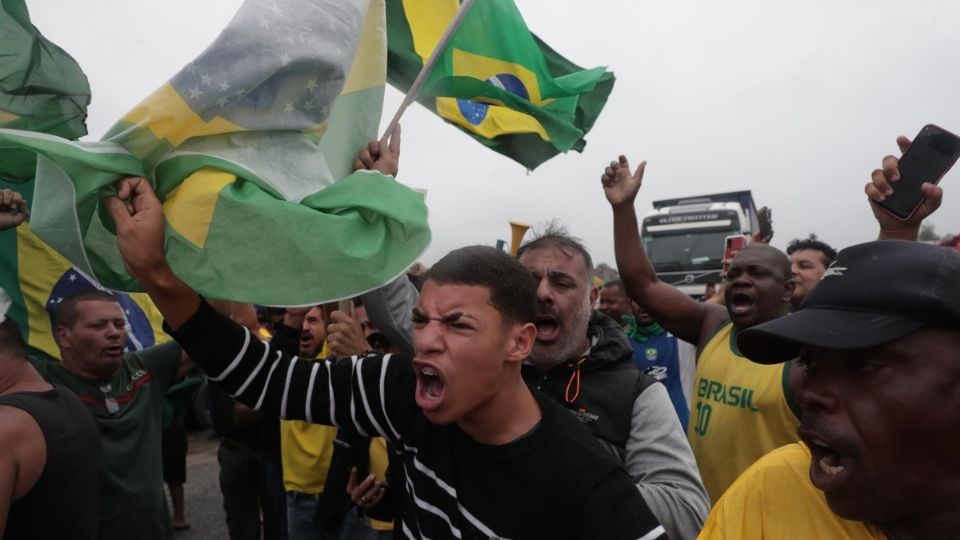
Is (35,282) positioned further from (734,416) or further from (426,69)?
(734,416)

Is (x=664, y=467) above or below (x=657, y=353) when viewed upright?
above

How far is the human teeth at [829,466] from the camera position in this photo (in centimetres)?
113

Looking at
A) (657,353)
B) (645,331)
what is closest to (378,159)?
(657,353)

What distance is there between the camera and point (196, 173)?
163 centimetres

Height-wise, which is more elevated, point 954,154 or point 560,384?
point 954,154

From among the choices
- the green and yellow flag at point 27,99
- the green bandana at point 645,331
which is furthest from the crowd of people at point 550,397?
the green bandana at point 645,331

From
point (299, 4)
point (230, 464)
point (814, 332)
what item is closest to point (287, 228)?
point (299, 4)

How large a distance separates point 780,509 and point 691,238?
14560 mm

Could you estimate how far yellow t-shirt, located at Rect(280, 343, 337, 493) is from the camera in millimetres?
3891

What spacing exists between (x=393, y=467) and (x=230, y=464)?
2.80 meters

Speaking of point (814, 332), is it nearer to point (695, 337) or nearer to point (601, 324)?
point (601, 324)

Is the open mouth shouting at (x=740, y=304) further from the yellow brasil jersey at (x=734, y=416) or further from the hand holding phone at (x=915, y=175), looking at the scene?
Result: the hand holding phone at (x=915, y=175)

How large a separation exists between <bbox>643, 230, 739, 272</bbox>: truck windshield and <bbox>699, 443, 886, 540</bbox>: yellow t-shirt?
13921 millimetres

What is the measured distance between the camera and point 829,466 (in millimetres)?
1143
